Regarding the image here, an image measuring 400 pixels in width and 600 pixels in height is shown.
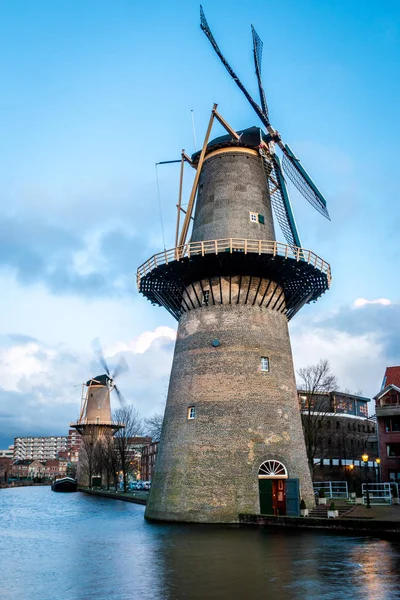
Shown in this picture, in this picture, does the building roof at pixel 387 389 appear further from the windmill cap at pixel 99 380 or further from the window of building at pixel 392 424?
the windmill cap at pixel 99 380

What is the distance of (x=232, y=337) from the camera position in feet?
92.9

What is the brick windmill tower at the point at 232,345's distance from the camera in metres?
26.3

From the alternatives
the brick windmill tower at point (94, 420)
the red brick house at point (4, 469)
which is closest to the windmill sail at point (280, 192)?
the brick windmill tower at point (94, 420)

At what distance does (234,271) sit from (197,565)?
16.6m

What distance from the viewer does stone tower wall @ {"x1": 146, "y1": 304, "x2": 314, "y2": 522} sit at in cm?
2605

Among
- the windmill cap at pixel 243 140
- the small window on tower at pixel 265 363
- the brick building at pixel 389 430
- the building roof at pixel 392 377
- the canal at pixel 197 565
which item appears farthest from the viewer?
the building roof at pixel 392 377

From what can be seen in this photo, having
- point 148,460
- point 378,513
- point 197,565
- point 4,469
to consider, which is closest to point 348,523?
point 378,513

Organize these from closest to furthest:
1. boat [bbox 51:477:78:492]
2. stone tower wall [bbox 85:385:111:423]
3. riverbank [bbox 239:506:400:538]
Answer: riverbank [bbox 239:506:400:538] → boat [bbox 51:477:78:492] → stone tower wall [bbox 85:385:111:423]

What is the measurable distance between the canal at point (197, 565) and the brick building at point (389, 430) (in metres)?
27.1

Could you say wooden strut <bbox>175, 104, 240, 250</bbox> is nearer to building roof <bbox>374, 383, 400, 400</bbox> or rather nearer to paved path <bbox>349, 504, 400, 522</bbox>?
paved path <bbox>349, 504, 400, 522</bbox>

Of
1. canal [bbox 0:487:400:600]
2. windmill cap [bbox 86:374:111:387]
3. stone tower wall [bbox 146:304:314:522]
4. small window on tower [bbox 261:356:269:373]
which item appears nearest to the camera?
canal [bbox 0:487:400:600]

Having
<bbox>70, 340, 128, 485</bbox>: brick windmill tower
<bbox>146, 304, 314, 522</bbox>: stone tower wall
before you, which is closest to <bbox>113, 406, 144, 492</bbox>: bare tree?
<bbox>70, 340, 128, 485</bbox>: brick windmill tower

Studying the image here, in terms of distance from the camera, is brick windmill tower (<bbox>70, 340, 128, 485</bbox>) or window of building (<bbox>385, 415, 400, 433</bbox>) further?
brick windmill tower (<bbox>70, 340, 128, 485</bbox>)

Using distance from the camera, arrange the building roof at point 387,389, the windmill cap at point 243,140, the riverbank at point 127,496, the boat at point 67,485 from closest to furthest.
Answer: the windmill cap at point 243,140 → the riverbank at point 127,496 → the building roof at point 387,389 → the boat at point 67,485
